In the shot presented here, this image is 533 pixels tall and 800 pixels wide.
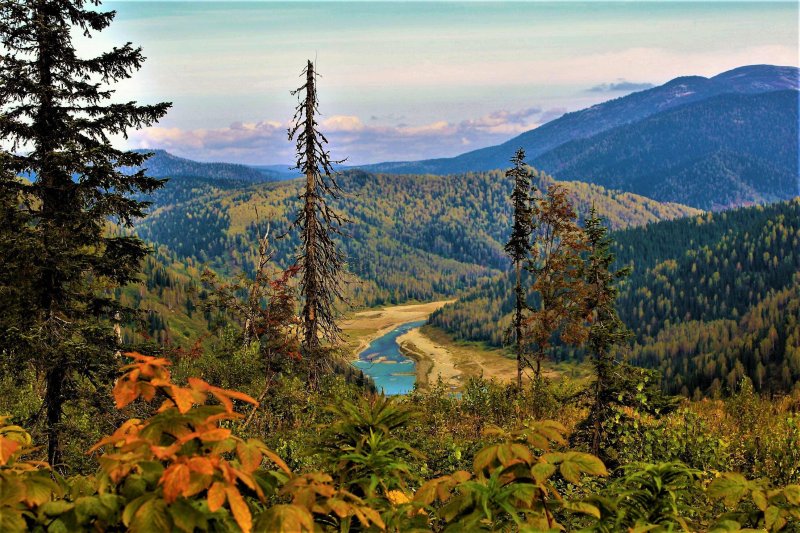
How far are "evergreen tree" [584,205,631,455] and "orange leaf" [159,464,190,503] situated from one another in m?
22.2

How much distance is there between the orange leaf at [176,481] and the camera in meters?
2.30

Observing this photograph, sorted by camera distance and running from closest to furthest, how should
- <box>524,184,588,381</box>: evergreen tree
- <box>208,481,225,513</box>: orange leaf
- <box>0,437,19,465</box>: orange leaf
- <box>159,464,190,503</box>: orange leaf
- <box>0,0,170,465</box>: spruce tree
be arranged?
<box>208,481,225,513</box>: orange leaf
<box>159,464,190,503</box>: orange leaf
<box>0,437,19,465</box>: orange leaf
<box>0,0,170,465</box>: spruce tree
<box>524,184,588,381</box>: evergreen tree

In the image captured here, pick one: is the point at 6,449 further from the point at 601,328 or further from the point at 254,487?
the point at 601,328

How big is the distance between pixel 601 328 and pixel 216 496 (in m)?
24.9

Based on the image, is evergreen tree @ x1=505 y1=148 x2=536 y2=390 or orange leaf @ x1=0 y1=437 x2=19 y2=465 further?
evergreen tree @ x1=505 y1=148 x2=536 y2=390

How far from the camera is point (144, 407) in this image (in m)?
27.5

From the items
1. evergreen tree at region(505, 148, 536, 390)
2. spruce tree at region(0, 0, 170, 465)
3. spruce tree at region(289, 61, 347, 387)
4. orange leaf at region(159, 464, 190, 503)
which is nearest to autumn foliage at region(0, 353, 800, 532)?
orange leaf at region(159, 464, 190, 503)

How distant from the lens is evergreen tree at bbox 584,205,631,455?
942 inches

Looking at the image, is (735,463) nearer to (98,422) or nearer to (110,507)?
(110,507)

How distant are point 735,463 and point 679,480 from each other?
1326 centimetres

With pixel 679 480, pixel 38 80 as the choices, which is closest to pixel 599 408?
pixel 679 480

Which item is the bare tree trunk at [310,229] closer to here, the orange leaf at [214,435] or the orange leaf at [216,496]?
the orange leaf at [214,435]

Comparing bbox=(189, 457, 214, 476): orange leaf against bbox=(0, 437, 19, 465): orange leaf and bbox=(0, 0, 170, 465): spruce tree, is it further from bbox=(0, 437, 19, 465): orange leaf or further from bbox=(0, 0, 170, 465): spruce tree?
bbox=(0, 0, 170, 465): spruce tree

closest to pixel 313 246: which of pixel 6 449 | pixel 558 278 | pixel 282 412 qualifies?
pixel 282 412
